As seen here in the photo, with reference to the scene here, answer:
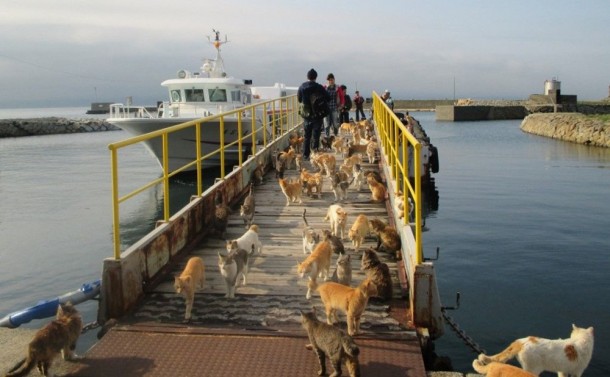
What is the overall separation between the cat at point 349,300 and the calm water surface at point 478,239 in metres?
3.07

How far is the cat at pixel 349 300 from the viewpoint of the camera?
560 cm

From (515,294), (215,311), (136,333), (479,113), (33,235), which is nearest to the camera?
(136,333)

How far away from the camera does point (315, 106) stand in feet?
50.6

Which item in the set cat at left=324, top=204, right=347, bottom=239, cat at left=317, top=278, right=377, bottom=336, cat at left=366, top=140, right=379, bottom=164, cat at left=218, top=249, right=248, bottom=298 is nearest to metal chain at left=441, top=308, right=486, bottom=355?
cat at left=317, top=278, right=377, bottom=336

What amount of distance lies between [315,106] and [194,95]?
12778 millimetres

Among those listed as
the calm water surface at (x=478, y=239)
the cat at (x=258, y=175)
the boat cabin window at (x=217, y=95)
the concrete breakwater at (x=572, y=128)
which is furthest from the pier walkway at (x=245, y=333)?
the concrete breakwater at (x=572, y=128)

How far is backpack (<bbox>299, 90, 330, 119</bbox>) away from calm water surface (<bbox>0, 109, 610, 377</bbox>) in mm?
4379

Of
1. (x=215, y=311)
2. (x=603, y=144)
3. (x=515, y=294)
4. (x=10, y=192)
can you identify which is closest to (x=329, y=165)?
(x=515, y=294)

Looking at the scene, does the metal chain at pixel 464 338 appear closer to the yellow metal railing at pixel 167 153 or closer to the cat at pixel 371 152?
the yellow metal railing at pixel 167 153

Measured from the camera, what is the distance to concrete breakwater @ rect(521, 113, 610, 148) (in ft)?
147

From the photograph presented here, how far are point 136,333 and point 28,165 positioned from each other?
1360 inches

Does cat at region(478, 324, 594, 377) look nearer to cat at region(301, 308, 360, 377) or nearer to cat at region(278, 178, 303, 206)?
cat at region(301, 308, 360, 377)

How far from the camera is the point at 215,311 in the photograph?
6340 millimetres

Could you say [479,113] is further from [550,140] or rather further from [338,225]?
[338,225]
